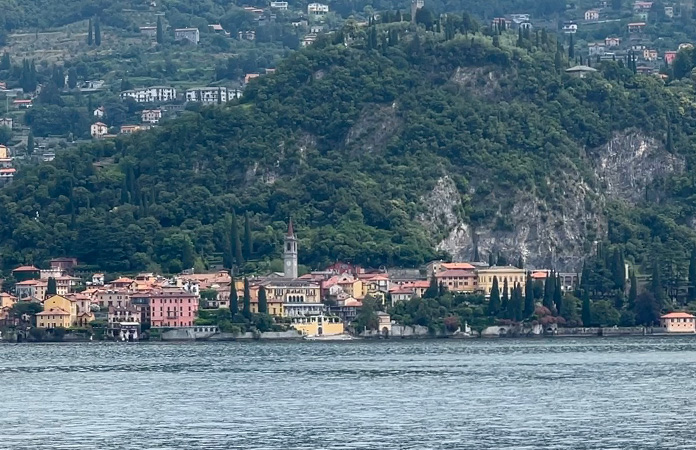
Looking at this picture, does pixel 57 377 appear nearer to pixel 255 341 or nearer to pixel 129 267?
pixel 255 341

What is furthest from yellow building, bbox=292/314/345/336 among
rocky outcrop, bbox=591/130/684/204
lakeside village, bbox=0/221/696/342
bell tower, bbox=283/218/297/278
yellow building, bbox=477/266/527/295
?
rocky outcrop, bbox=591/130/684/204

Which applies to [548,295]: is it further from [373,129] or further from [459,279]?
[373,129]

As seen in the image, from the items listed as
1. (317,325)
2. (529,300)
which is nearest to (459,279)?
(529,300)

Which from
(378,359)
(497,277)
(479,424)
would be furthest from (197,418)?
(497,277)

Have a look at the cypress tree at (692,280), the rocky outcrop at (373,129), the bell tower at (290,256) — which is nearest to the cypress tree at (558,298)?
the cypress tree at (692,280)

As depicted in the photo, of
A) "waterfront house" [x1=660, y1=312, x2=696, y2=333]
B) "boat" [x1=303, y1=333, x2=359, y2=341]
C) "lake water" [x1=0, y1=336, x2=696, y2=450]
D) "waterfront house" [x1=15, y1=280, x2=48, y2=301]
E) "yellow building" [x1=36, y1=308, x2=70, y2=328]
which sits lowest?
"lake water" [x1=0, y1=336, x2=696, y2=450]

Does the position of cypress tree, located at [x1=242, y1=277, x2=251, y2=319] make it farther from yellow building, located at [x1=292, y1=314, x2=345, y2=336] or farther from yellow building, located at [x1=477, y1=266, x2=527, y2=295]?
yellow building, located at [x1=477, y1=266, x2=527, y2=295]
